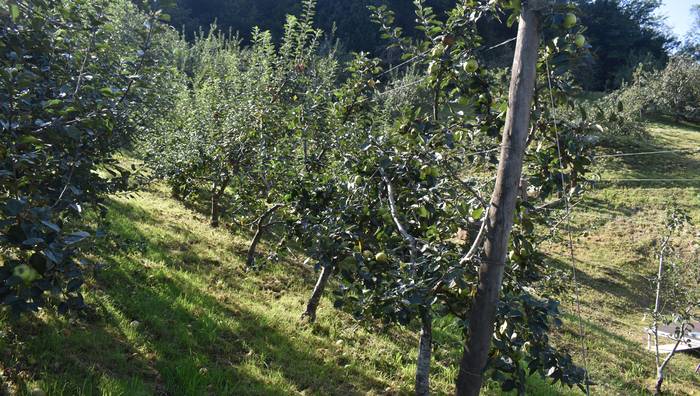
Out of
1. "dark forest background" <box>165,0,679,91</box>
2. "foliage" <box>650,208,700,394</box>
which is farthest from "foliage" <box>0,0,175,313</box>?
"dark forest background" <box>165,0,679,91</box>

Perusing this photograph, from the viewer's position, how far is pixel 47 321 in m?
3.86

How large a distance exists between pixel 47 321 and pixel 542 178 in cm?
386

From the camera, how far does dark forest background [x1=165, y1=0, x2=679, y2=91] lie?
36.1 meters

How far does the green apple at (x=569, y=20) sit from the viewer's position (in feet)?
6.89

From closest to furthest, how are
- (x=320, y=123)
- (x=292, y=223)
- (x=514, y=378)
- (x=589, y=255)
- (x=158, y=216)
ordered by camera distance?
(x=514, y=378) → (x=292, y=223) → (x=320, y=123) → (x=158, y=216) → (x=589, y=255)

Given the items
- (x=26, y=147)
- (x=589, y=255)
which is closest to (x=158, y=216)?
(x=26, y=147)

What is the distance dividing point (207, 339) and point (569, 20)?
3934 millimetres

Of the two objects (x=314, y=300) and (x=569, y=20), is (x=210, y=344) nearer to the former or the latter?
(x=314, y=300)

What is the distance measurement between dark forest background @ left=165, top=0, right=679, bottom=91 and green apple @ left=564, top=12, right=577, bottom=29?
31.5 meters

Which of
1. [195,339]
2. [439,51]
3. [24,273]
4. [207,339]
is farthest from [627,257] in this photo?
[24,273]

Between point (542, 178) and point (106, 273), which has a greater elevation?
point (542, 178)

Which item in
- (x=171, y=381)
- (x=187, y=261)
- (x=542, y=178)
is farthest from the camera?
(x=187, y=261)

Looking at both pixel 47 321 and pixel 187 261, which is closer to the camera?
pixel 47 321

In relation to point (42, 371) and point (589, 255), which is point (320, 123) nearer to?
point (42, 371)
